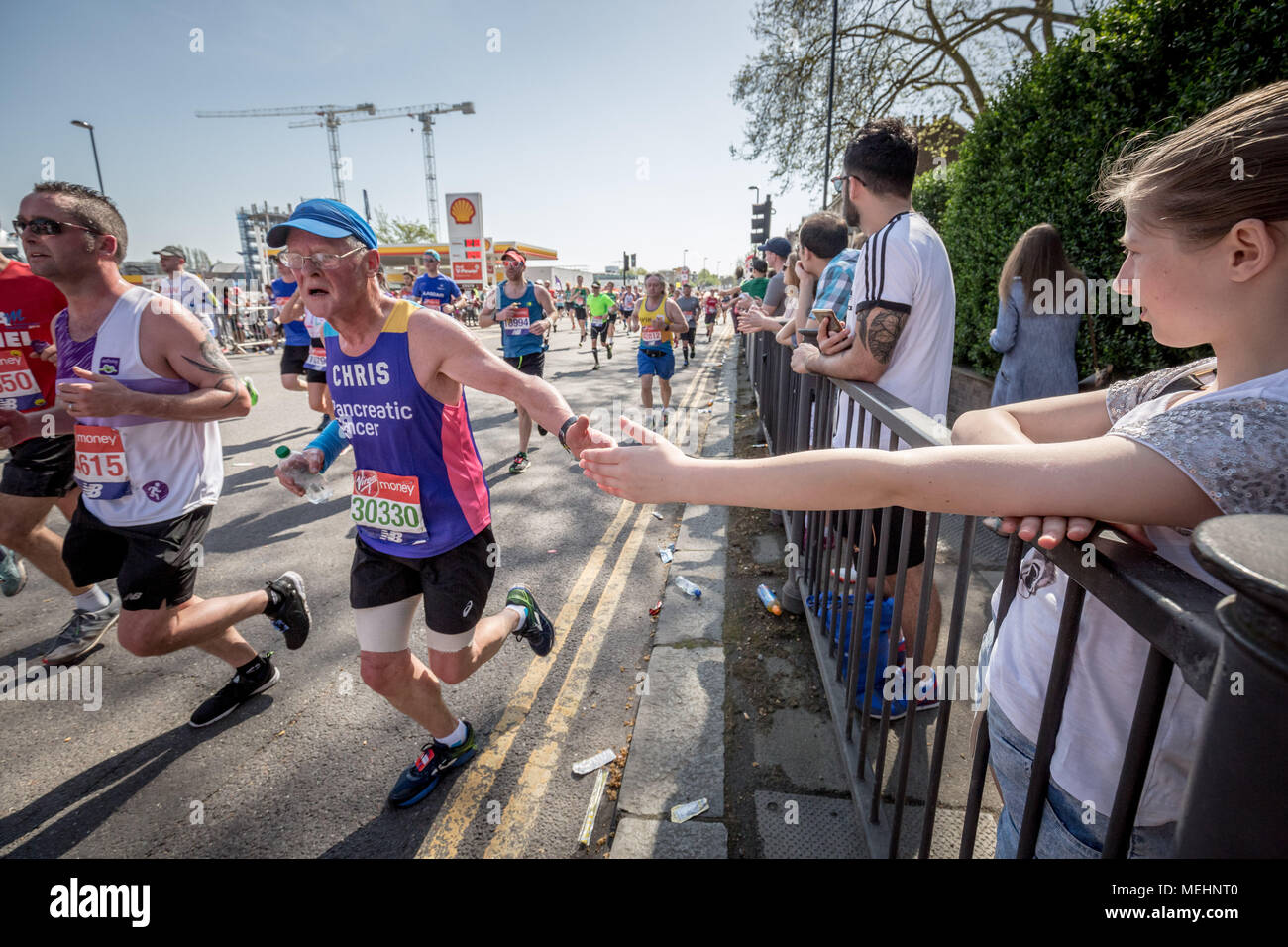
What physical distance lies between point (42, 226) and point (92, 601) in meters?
2.19

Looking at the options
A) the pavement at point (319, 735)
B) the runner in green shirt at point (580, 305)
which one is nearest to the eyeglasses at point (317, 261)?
the pavement at point (319, 735)

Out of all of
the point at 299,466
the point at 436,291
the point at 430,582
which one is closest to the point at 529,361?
the point at 436,291

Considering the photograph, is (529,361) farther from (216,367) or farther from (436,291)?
(216,367)

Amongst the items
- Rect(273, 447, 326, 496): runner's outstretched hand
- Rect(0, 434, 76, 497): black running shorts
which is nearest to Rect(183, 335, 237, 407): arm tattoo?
Rect(273, 447, 326, 496): runner's outstretched hand

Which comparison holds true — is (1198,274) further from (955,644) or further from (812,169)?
(812,169)

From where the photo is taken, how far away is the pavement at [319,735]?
2377 millimetres

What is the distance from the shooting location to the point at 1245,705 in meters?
0.55

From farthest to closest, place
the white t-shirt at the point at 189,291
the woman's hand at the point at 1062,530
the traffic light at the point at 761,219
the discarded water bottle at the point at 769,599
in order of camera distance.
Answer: the traffic light at the point at 761,219 < the white t-shirt at the point at 189,291 < the discarded water bottle at the point at 769,599 < the woman's hand at the point at 1062,530

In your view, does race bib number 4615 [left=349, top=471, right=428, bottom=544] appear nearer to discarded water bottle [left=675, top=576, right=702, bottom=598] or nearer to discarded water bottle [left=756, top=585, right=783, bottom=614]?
discarded water bottle [left=675, top=576, right=702, bottom=598]

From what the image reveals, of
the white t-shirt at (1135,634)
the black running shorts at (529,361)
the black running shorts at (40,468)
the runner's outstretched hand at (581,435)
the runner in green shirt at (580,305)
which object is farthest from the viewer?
the runner in green shirt at (580,305)

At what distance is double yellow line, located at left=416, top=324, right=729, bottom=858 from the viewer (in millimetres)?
2371

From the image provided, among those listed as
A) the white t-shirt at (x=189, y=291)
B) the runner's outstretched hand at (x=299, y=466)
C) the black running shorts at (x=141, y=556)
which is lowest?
the black running shorts at (x=141, y=556)

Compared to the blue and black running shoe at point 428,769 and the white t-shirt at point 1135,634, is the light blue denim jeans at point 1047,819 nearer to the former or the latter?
the white t-shirt at point 1135,634
